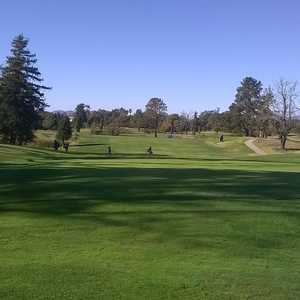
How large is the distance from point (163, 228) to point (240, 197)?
286 cm

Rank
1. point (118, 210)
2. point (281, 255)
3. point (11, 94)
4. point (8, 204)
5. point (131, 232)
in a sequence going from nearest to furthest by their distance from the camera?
point (281, 255)
point (131, 232)
point (118, 210)
point (8, 204)
point (11, 94)

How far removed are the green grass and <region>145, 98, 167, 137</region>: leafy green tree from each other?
140 meters

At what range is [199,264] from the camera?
691 centimetres

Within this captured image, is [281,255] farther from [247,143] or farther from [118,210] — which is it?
[247,143]

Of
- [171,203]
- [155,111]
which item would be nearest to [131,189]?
[171,203]

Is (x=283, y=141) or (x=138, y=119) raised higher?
(x=138, y=119)

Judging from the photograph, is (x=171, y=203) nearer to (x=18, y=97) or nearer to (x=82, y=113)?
(x=18, y=97)

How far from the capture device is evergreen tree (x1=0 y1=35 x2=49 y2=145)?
7250 centimetres

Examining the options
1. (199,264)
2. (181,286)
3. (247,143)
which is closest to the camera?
(181,286)

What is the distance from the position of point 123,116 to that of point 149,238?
517ft

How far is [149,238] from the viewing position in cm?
820

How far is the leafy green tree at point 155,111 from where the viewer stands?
153750 millimetres

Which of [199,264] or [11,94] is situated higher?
[11,94]

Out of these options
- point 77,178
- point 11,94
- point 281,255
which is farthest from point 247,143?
point 281,255
